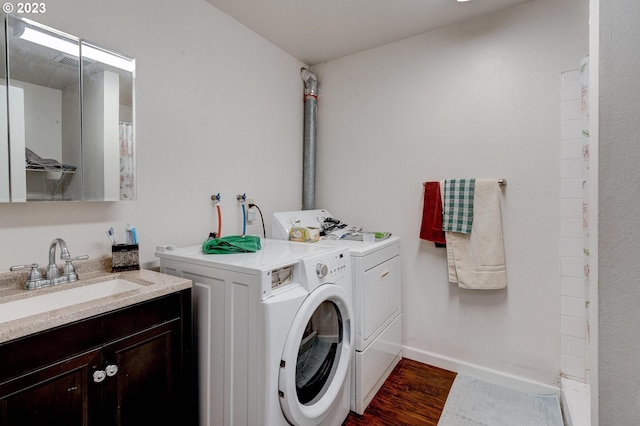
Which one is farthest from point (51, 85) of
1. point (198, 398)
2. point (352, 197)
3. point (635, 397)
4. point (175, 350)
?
point (635, 397)

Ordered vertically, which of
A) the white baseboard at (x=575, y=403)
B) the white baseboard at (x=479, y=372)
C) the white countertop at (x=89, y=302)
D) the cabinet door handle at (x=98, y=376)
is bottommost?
the white baseboard at (x=479, y=372)

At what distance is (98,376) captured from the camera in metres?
1.03

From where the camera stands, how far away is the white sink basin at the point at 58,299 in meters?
1.10

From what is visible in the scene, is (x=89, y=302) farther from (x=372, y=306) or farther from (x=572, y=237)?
(x=572, y=237)

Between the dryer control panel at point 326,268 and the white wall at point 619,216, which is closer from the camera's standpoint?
the white wall at point 619,216

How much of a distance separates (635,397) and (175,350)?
4.77ft

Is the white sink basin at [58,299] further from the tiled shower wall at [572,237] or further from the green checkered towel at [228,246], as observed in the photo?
the tiled shower wall at [572,237]

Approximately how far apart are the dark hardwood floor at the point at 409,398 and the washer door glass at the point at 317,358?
280mm

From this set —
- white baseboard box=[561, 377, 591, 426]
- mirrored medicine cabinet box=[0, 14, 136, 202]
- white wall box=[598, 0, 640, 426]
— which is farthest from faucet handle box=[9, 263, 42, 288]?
white baseboard box=[561, 377, 591, 426]

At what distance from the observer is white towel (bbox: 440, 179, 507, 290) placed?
1.99m

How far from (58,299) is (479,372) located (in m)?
2.43

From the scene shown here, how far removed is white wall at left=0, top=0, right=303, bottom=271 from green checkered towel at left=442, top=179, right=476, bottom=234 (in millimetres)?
1276

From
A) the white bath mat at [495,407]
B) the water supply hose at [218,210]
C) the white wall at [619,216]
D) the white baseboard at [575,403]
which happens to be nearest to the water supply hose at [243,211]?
the water supply hose at [218,210]

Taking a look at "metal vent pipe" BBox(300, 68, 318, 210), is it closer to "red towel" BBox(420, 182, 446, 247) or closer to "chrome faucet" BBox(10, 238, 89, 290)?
"red towel" BBox(420, 182, 446, 247)
